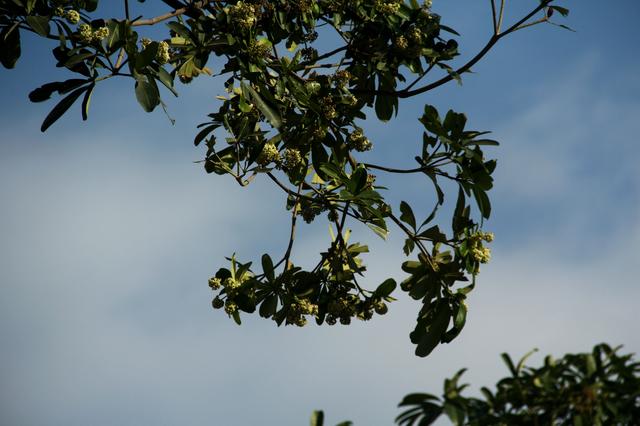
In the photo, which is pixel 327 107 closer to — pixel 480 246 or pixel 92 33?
pixel 480 246

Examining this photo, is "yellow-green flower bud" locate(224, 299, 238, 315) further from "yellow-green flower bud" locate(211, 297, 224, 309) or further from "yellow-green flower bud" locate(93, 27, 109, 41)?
"yellow-green flower bud" locate(93, 27, 109, 41)

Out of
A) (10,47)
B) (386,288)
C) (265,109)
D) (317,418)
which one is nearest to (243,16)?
(265,109)

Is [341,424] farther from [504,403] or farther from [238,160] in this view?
[238,160]

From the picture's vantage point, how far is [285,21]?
14.6 ft

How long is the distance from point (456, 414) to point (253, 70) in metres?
2.57

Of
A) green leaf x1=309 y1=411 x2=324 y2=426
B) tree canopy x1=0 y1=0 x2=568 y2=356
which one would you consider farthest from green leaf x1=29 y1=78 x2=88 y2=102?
green leaf x1=309 y1=411 x2=324 y2=426

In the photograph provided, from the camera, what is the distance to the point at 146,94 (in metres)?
3.52

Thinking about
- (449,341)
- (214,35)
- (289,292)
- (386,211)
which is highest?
(214,35)

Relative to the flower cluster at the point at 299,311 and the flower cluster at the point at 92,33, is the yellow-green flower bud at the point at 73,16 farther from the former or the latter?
the flower cluster at the point at 299,311

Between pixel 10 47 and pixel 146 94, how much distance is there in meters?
0.78

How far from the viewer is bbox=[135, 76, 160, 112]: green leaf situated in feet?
11.5

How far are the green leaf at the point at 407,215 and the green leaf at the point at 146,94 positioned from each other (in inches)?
56.2

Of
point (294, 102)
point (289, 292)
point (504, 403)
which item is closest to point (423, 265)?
point (289, 292)

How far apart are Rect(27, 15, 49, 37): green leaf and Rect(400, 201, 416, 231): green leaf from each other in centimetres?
194
